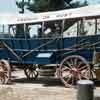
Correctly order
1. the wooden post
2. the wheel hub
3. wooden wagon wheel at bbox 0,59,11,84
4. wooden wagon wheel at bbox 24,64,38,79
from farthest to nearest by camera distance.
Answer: wooden wagon wheel at bbox 24,64,38,79 < wooden wagon wheel at bbox 0,59,11,84 < the wheel hub < the wooden post

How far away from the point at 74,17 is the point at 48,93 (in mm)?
3371

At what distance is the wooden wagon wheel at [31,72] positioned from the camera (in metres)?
18.5

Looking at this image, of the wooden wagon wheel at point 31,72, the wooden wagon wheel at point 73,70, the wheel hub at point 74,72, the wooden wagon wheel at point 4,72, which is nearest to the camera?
the wooden wagon wheel at point 73,70

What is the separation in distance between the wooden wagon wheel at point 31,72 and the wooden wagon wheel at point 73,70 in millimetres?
2841

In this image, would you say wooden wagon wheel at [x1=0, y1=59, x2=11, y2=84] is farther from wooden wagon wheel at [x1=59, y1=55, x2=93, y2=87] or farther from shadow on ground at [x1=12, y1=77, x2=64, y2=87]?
wooden wagon wheel at [x1=59, y1=55, x2=93, y2=87]

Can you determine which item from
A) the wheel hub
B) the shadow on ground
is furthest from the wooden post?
the shadow on ground

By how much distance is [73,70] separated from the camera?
1562 cm

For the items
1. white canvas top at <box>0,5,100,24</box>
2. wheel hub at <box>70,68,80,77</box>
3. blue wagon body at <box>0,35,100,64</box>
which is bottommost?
wheel hub at <box>70,68,80,77</box>

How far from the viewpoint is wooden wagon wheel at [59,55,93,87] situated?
1531 cm

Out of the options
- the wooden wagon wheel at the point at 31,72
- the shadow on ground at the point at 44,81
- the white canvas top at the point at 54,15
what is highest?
the white canvas top at the point at 54,15

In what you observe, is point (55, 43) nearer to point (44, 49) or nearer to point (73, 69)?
point (44, 49)

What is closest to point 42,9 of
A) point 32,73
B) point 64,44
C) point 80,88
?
point 32,73

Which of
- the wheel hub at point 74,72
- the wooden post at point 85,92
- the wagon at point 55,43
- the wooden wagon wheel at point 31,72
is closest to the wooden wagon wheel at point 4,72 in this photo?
the wagon at point 55,43

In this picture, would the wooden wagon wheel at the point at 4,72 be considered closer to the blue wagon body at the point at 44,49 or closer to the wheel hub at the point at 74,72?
the blue wagon body at the point at 44,49
